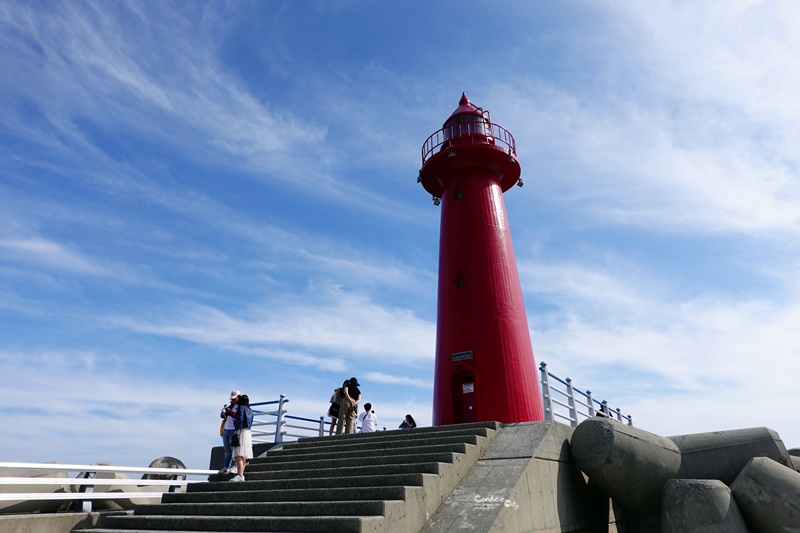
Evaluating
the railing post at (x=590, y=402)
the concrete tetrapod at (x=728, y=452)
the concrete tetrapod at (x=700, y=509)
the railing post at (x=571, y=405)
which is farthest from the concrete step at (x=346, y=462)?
the railing post at (x=590, y=402)

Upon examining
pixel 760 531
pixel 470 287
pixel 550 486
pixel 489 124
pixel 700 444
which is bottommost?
pixel 760 531

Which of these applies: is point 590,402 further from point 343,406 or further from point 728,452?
point 343,406

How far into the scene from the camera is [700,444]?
8.12m

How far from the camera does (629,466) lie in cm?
748

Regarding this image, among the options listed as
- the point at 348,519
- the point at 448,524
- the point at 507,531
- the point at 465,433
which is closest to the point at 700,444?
the point at 465,433

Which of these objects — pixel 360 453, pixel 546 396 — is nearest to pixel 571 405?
pixel 546 396

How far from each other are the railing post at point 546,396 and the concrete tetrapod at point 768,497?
398 cm

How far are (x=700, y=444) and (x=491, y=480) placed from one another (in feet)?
12.5

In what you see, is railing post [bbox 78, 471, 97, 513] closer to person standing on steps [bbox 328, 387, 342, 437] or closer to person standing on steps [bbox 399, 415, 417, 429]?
person standing on steps [bbox 328, 387, 342, 437]

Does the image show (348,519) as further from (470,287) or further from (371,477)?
(470,287)

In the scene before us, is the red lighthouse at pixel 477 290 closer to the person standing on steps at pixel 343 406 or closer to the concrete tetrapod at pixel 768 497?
the person standing on steps at pixel 343 406

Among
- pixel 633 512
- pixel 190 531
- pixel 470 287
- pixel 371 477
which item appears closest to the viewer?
pixel 190 531

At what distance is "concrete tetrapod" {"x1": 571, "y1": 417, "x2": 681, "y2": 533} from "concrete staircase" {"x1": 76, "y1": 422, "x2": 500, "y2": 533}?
1432 millimetres

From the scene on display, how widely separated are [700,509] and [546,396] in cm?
428
